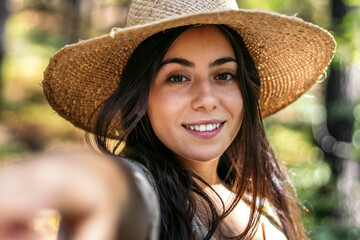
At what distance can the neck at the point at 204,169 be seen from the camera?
2340 millimetres

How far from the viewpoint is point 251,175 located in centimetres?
250

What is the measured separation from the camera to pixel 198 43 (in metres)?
2.05

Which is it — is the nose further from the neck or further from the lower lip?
the neck

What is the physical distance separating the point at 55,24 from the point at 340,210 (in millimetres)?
14809

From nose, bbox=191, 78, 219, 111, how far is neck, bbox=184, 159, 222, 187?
392 millimetres

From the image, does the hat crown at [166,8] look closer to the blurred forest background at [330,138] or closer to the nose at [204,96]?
the nose at [204,96]

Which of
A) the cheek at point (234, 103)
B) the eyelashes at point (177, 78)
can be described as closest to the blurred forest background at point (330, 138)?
the cheek at point (234, 103)

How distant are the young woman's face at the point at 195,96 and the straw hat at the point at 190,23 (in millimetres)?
144

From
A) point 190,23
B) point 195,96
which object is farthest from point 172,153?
point 190,23

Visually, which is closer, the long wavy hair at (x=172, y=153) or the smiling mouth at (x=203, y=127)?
the long wavy hair at (x=172, y=153)

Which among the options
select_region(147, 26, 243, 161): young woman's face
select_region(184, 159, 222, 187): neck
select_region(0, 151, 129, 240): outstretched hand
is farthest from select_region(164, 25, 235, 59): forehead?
select_region(0, 151, 129, 240): outstretched hand

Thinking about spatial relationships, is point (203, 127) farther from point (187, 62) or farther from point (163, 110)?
point (187, 62)

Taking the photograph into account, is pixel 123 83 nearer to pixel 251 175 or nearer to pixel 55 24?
pixel 251 175

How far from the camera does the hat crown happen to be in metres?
2.01
